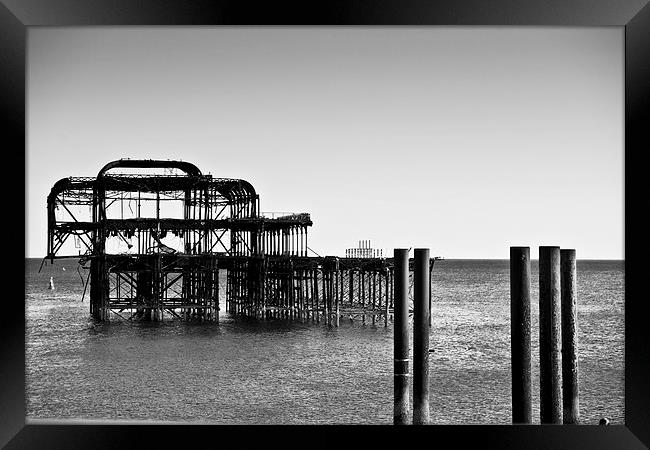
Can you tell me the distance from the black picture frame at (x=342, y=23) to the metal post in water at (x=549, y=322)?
4.77 m

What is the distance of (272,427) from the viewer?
5523 millimetres

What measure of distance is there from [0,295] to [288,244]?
127 ft

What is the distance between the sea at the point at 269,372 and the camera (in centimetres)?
2078

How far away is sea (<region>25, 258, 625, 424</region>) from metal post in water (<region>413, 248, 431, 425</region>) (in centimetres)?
717

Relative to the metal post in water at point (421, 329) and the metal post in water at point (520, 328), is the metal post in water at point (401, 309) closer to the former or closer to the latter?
the metal post in water at point (421, 329)

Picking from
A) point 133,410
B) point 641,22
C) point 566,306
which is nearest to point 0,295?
point 641,22

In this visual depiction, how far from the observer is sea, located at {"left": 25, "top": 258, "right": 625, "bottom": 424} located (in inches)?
818

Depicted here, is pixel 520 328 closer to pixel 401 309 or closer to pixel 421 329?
pixel 421 329

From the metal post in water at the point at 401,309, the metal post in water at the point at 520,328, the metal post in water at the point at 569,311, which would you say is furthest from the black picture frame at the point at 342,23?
the metal post in water at the point at 569,311

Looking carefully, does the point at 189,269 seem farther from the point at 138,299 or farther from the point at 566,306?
the point at 566,306

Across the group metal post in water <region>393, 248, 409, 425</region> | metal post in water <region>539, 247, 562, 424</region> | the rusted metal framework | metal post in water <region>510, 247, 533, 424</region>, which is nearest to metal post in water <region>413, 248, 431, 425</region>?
metal post in water <region>393, 248, 409, 425</region>

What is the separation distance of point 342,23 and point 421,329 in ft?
19.9

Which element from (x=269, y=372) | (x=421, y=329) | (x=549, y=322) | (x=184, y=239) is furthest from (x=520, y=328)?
(x=184, y=239)

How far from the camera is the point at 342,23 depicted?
18.1ft
